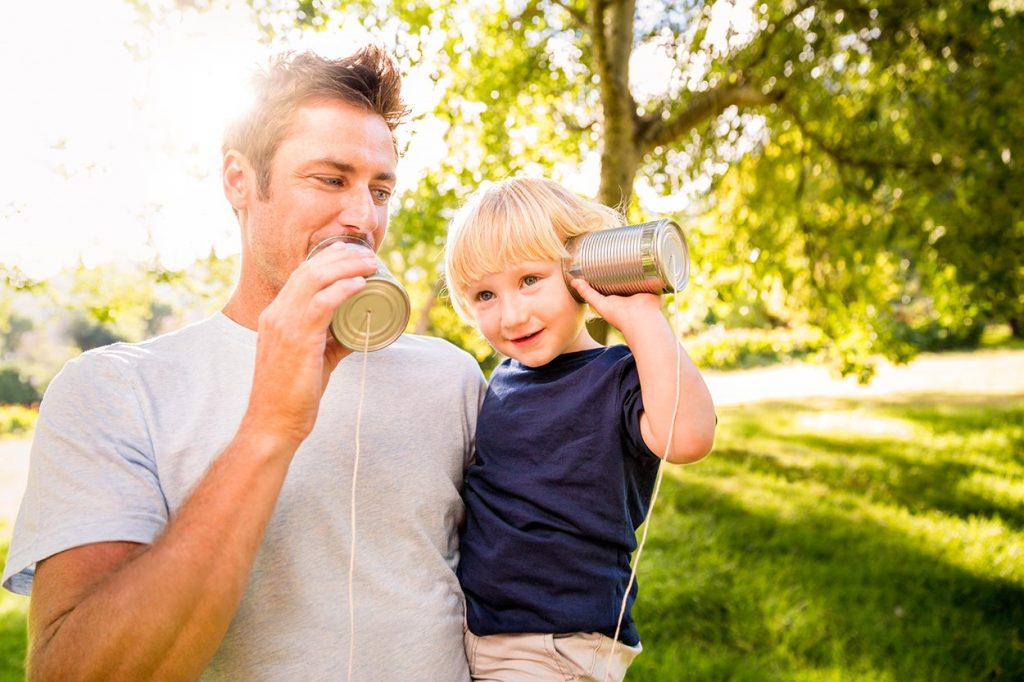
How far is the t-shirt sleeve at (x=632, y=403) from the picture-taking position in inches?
76.2

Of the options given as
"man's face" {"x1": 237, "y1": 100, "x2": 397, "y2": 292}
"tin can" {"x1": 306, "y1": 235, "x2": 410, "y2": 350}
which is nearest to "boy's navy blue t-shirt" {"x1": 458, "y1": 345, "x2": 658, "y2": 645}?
"tin can" {"x1": 306, "y1": 235, "x2": 410, "y2": 350}

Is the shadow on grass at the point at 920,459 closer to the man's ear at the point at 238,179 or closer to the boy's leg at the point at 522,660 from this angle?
the boy's leg at the point at 522,660

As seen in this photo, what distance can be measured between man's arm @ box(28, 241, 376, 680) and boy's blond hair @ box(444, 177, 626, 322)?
2.56ft

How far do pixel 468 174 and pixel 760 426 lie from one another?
8.87 meters

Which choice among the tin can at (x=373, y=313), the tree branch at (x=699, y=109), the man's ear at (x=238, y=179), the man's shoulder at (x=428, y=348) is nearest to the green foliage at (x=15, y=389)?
the tree branch at (x=699, y=109)

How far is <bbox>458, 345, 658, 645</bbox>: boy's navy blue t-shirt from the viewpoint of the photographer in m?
1.98

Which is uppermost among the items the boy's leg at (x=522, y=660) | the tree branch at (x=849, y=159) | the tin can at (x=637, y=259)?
the tree branch at (x=849, y=159)

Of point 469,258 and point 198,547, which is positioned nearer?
point 198,547

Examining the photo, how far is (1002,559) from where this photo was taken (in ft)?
19.9

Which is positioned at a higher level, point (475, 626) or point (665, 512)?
point (475, 626)

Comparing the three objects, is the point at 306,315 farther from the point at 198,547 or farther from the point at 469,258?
the point at 469,258

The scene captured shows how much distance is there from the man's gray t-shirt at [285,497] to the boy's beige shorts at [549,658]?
115 millimetres

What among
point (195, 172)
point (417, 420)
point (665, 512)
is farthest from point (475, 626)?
point (665, 512)

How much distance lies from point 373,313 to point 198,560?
2.08ft
